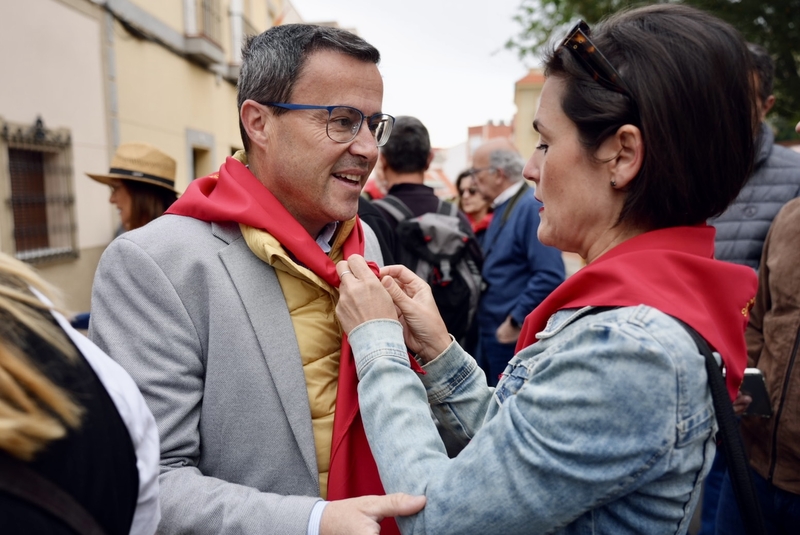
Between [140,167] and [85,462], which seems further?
[140,167]

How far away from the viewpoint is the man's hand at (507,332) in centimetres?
391

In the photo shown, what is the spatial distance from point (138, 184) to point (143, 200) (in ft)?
0.33

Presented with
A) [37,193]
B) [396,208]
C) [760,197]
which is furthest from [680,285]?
[37,193]

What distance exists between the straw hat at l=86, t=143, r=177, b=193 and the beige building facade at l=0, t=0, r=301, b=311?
1246 millimetres

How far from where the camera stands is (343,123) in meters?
1.57

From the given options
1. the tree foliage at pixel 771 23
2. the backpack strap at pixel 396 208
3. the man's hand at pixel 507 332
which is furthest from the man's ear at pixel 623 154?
the tree foliage at pixel 771 23

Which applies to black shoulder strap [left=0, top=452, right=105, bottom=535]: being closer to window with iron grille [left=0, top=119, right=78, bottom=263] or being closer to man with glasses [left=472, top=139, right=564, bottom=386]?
man with glasses [left=472, top=139, right=564, bottom=386]

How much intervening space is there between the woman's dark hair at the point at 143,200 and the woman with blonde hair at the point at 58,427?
2868 millimetres

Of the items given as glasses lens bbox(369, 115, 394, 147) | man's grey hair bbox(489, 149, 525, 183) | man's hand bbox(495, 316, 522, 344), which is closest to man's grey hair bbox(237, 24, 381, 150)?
glasses lens bbox(369, 115, 394, 147)

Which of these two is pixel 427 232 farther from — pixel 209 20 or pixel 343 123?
pixel 209 20

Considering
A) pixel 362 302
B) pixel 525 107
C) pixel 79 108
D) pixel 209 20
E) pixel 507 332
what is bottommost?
pixel 507 332

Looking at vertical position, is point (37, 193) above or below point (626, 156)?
below

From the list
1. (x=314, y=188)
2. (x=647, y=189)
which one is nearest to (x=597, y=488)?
(x=647, y=189)

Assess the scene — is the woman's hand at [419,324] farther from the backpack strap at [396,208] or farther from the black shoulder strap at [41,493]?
the backpack strap at [396,208]
